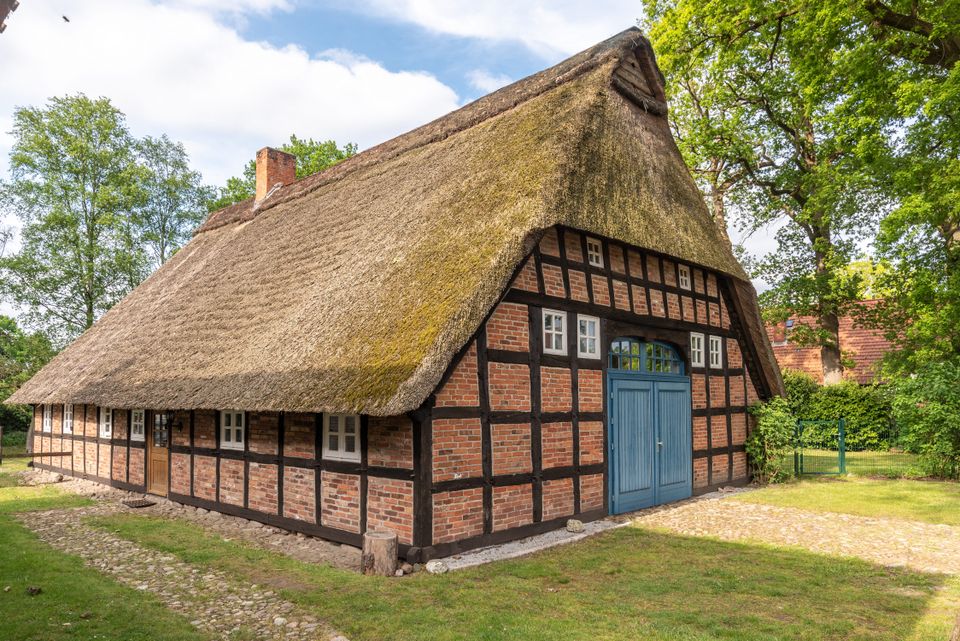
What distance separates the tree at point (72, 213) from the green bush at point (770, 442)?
78.5 feet

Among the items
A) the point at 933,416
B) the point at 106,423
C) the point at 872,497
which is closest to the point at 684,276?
the point at 872,497

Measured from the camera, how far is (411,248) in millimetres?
8391

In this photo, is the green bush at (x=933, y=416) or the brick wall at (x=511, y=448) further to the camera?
the green bush at (x=933, y=416)

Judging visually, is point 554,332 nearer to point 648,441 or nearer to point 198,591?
point 648,441

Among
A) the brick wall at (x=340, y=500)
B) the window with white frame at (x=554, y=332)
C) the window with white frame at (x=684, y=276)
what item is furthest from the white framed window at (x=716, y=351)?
the brick wall at (x=340, y=500)

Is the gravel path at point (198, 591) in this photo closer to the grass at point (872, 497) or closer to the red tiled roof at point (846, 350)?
the grass at point (872, 497)

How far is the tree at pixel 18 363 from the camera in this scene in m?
22.0

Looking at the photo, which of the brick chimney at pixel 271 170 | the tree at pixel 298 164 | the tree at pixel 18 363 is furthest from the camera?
the tree at pixel 298 164

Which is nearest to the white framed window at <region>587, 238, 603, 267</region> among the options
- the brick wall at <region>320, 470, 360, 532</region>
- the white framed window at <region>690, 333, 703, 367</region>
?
the white framed window at <region>690, 333, 703, 367</region>

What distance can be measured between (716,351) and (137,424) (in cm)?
1110

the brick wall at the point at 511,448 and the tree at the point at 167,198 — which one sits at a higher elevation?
the tree at the point at 167,198

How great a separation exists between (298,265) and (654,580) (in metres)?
7.24

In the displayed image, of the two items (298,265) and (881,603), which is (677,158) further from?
(881,603)

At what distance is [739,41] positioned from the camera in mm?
14625
